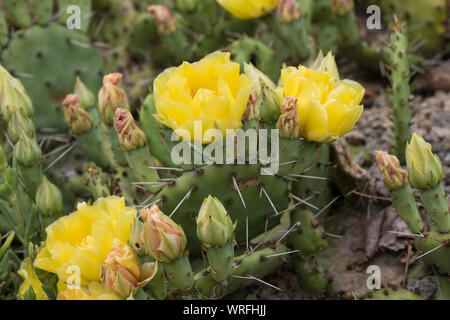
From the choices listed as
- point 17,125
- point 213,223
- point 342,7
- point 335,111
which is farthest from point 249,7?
point 213,223

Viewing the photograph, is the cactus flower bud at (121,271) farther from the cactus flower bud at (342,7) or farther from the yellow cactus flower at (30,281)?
the cactus flower bud at (342,7)

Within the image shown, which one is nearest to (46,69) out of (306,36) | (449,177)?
(306,36)

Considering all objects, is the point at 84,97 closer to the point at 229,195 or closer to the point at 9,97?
the point at 9,97

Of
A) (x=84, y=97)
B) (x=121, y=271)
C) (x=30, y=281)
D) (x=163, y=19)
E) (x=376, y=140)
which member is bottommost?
(x=30, y=281)

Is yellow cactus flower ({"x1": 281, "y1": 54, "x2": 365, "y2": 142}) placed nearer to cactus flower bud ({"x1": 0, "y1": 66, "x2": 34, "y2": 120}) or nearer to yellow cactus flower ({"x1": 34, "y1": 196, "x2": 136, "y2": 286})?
yellow cactus flower ({"x1": 34, "y1": 196, "x2": 136, "y2": 286})

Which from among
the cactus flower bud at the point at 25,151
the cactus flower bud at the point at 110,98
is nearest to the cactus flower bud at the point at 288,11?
the cactus flower bud at the point at 110,98
